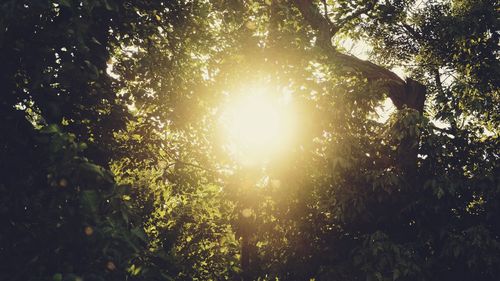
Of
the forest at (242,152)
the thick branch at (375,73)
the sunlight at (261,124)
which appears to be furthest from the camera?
the thick branch at (375,73)

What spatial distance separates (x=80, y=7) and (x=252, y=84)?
12.6 ft

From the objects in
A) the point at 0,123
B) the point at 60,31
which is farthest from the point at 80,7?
the point at 0,123

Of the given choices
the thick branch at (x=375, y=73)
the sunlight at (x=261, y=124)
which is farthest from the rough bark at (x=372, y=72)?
A: the sunlight at (x=261, y=124)

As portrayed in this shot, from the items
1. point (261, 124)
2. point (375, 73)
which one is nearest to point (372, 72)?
point (375, 73)

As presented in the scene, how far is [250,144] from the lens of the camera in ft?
27.1

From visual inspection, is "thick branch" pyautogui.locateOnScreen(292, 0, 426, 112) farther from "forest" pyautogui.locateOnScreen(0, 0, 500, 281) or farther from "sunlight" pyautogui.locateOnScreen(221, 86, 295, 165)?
"sunlight" pyautogui.locateOnScreen(221, 86, 295, 165)

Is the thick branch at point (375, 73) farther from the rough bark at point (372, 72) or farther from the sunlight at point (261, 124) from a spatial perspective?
the sunlight at point (261, 124)

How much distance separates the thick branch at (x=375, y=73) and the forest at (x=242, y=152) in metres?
0.05

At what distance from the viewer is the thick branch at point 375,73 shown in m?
10.2

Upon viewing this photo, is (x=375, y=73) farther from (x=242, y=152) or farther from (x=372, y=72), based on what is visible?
(x=242, y=152)

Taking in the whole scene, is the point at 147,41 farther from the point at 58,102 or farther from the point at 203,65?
the point at 58,102

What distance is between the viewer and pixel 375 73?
34.8 feet

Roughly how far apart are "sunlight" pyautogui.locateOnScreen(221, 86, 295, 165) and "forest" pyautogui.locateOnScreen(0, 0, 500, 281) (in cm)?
4

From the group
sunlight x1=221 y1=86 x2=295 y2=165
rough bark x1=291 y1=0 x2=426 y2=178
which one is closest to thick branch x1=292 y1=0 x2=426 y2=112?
rough bark x1=291 y1=0 x2=426 y2=178
